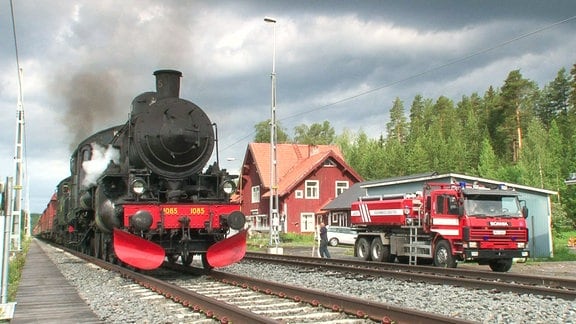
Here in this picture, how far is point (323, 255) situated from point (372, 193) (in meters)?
10.7

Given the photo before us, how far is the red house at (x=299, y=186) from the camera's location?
46594mm

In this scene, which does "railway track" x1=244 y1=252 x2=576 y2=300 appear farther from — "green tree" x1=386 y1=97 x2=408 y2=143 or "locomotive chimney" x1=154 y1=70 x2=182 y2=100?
"green tree" x1=386 y1=97 x2=408 y2=143

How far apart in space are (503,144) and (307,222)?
1571 inches

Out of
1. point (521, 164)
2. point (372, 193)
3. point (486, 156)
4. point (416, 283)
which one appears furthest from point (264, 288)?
point (486, 156)

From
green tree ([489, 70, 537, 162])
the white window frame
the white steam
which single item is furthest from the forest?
the white steam

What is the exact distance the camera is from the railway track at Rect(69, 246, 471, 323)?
672cm

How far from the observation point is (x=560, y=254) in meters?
23.3

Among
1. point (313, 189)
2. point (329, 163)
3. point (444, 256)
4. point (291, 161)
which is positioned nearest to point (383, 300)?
point (444, 256)

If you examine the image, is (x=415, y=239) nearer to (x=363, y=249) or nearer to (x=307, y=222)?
(x=363, y=249)

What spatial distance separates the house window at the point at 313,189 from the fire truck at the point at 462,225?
2974cm

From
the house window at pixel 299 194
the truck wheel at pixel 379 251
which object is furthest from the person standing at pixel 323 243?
the house window at pixel 299 194

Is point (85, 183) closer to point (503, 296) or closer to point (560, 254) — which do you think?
point (503, 296)

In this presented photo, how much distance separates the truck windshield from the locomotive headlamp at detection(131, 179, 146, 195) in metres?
8.70

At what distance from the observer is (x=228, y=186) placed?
1242 centimetres
